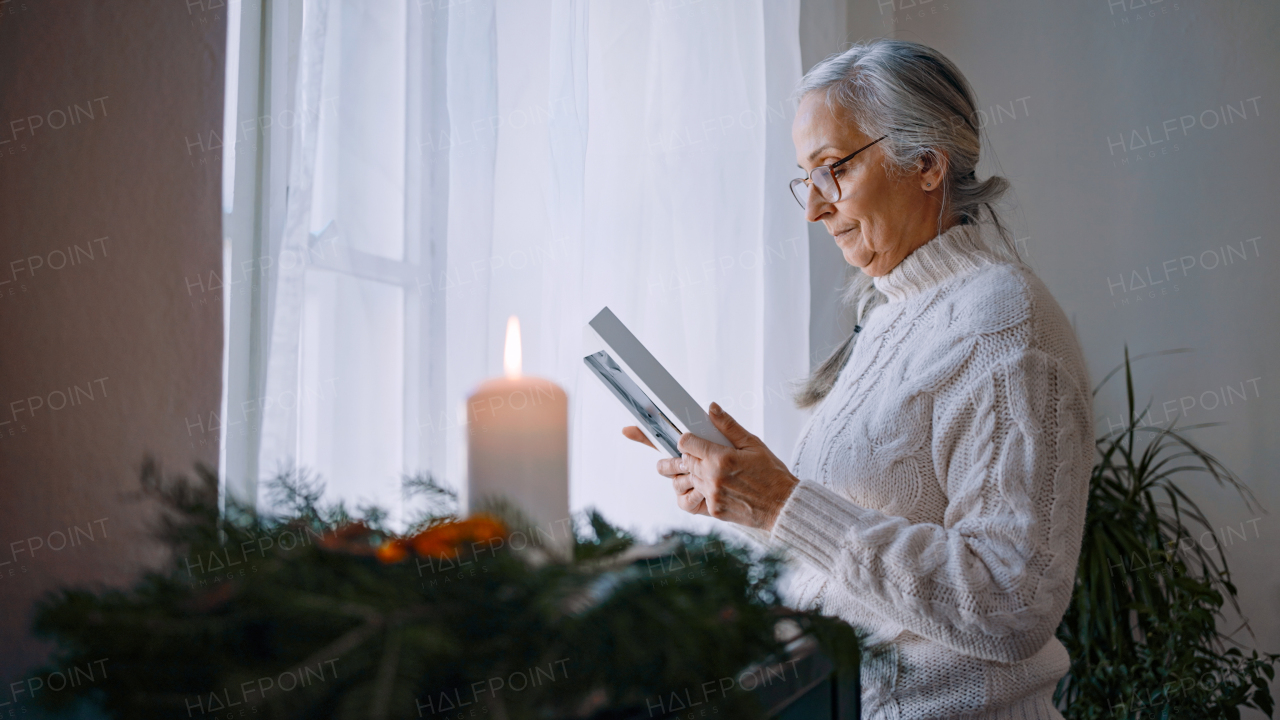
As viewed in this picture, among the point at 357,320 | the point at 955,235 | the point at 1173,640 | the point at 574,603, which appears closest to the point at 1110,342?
the point at 1173,640

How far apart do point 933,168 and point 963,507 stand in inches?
20.0

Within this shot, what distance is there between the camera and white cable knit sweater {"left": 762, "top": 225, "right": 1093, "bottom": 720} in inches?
31.8

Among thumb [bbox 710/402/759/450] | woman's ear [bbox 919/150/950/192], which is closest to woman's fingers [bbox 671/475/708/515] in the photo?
thumb [bbox 710/402/759/450]

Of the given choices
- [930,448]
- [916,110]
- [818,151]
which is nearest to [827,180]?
[818,151]

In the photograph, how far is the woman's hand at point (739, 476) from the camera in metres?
0.89

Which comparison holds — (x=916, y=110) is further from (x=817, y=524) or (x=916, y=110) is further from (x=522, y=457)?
(x=522, y=457)

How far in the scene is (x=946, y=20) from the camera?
2.72 meters

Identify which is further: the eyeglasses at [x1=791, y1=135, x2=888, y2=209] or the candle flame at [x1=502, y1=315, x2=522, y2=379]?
the eyeglasses at [x1=791, y1=135, x2=888, y2=209]

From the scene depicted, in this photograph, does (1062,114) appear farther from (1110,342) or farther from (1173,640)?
(1173,640)

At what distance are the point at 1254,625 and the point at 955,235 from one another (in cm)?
193

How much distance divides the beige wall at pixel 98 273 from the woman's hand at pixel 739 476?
0.48 m

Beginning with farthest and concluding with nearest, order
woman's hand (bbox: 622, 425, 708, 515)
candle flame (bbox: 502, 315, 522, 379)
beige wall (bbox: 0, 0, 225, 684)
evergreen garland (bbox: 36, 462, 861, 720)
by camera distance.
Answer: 1. woman's hand (bbox: 622, 425, 708, 515)
2. beige wall (bbox: 0, 0, 225, 684)
3. candle flame (bbox: 502, 315, 522, 379)
4. evergreen garland (bbox: 36, 462, 861, 720)

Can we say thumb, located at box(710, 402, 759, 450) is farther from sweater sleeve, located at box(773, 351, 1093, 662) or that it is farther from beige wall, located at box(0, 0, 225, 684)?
beige wall, located at box(0, 0, 225, 684)

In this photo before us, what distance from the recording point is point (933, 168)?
3.78 ft
